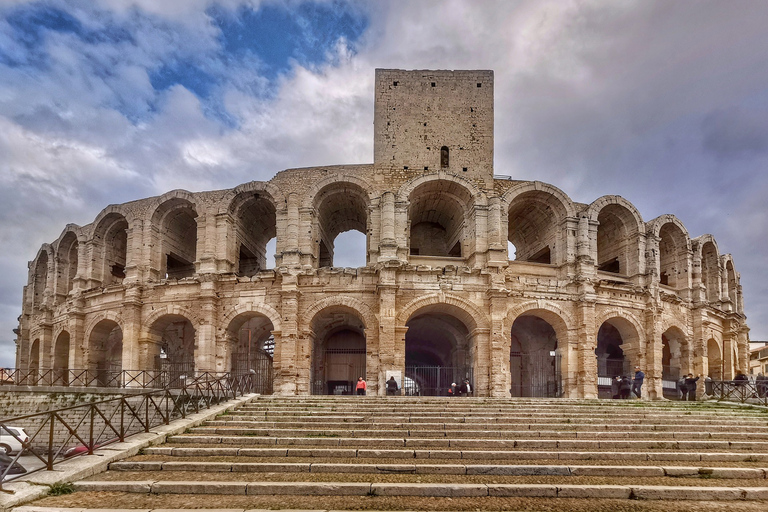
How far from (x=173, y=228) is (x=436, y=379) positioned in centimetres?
1410

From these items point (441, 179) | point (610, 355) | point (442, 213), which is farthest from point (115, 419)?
point (610, 355)

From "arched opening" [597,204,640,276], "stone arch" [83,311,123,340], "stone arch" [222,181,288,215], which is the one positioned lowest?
"stone arch" [83,311,123,340]

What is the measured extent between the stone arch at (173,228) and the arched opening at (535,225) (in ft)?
43.2

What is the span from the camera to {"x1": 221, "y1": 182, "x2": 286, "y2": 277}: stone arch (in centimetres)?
2070

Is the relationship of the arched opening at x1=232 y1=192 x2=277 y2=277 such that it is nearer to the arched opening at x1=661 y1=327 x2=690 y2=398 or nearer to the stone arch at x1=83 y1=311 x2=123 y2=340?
the stone arch at x1=83 y1=311 x2=123 y2=340

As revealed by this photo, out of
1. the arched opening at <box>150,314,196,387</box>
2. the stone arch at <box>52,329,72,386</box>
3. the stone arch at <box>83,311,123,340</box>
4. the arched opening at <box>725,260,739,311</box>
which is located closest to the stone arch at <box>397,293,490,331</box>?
the arched opening at <box>150,314,196,387</box>

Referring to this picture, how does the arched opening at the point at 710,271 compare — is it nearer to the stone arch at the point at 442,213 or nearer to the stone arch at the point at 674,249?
the stone arch at the point at 674,249

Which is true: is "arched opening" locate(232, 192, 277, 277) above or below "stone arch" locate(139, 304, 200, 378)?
above

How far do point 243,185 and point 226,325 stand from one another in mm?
5483

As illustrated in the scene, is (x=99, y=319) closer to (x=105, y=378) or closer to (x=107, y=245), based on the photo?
(x=105, y=378)

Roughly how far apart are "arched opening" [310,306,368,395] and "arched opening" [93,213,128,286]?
902 cm

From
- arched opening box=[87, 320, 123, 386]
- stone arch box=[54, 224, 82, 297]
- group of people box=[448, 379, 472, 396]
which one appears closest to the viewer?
group of people box=[448, 379, 472, 396]

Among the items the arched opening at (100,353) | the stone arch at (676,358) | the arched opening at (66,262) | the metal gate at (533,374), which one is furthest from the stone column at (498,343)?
the arched opening at (66,262)

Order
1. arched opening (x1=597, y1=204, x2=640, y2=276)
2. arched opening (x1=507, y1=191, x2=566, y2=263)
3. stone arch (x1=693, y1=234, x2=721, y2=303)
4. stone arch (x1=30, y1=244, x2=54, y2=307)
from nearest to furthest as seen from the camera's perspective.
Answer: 1. arched opening (x1=507, y1=191, x2=566, y2=263)
2. arched opening (x1=597, y1=204, x2=640, y2=276)
3. stone arch (x1=693, y1=234, x2=721, y2=303)
4. stone arch (x1=30, y1=244, x2=54, y2=307)
